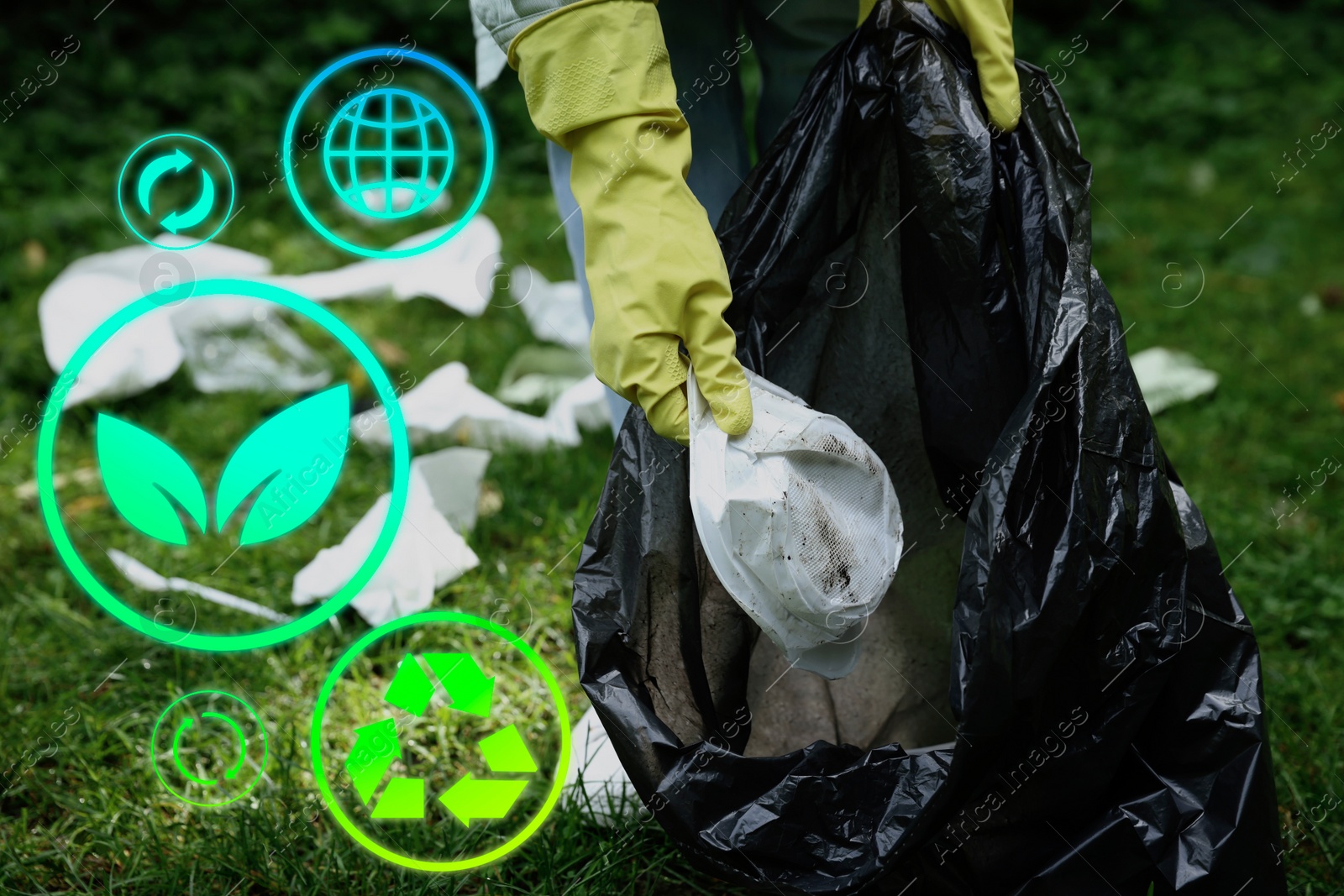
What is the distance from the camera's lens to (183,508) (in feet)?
6.89

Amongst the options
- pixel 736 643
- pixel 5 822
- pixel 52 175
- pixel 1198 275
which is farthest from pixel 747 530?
pixel 52 175

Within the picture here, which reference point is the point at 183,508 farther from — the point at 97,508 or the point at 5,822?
the point at 5,822

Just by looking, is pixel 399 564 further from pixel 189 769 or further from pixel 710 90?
pixel 710 90

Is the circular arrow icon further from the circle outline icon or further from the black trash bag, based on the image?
the circle outline icon

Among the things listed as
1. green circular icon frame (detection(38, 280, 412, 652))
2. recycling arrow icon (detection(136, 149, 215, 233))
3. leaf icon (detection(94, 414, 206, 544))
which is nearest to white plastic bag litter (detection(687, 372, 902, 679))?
green circular icon frame (detection(38, 280, 412, 652))

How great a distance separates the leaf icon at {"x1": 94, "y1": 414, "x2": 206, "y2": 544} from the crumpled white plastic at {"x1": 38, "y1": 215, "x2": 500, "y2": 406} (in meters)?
0.24

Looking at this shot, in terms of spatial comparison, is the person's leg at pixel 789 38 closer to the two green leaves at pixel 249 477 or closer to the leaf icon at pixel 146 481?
the two green leaves at pixel 249 477

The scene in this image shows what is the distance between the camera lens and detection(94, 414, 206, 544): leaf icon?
2014 millimetres

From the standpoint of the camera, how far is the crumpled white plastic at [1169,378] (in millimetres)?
2607

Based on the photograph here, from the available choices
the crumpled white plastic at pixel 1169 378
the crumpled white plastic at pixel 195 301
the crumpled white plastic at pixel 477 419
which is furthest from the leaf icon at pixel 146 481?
the crumpled white plastic at pixel 1169 378

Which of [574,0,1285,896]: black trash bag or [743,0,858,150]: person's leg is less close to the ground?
[743,0,858,150]: person's leg

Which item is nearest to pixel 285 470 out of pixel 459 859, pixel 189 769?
pixel 189 769

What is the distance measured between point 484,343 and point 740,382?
164 cm

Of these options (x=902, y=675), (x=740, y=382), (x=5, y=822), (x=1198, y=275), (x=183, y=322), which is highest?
(x=740, y=382)
